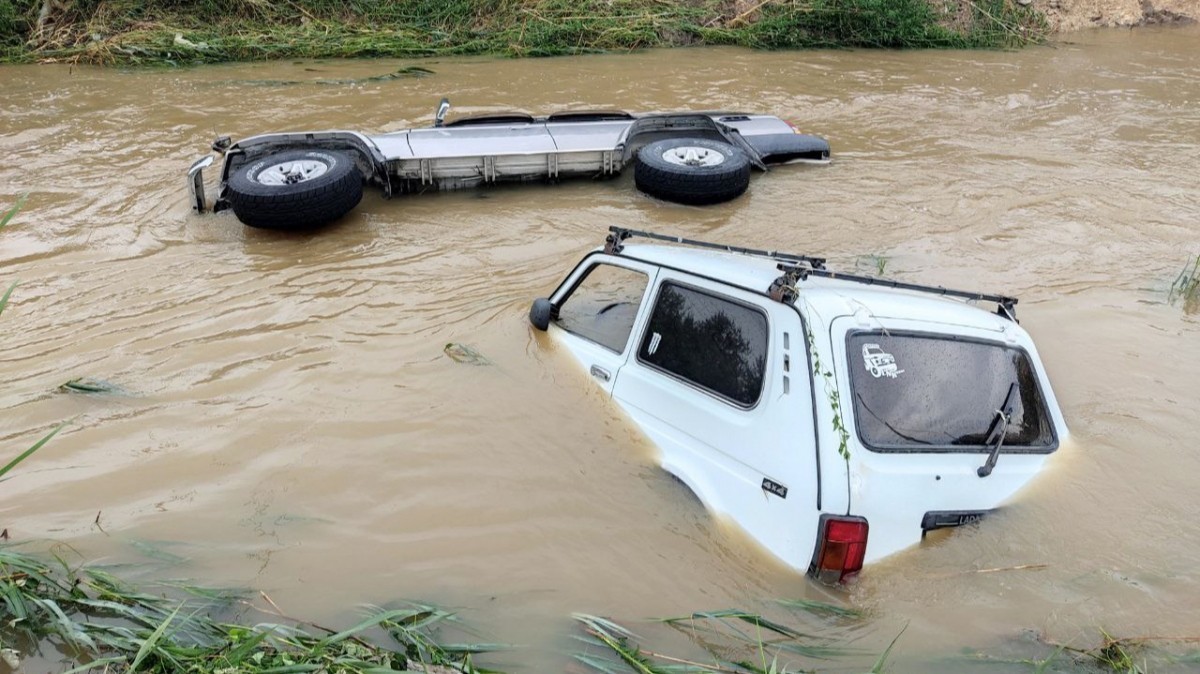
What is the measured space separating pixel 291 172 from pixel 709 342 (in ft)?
16.2

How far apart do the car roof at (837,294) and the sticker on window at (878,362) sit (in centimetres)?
16

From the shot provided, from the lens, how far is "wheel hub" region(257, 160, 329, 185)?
7.42 metres

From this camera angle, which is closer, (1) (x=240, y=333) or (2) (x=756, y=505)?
(2) (x=756, y=505)

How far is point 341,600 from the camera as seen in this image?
3586 millimetres

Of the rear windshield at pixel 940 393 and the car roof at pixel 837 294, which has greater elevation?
the car roof at pixel 837 294

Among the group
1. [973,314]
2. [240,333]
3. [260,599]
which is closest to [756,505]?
[973,314]

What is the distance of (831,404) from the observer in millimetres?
3348

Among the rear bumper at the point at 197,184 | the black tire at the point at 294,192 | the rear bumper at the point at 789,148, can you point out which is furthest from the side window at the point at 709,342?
the rear bumper at the point at 789,148

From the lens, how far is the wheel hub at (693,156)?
8.45m

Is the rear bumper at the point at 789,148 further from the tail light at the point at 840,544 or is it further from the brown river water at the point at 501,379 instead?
the tail light at the point at 840,544

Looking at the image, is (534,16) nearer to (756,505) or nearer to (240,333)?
(240,333)

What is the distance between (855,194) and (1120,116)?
203 inches

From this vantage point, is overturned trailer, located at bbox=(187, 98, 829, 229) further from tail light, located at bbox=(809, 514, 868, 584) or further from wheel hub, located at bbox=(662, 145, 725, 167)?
tail light, located at bbox=(809, 514, 868, 584)

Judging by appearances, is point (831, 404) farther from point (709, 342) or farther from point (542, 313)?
point (542, 313)
